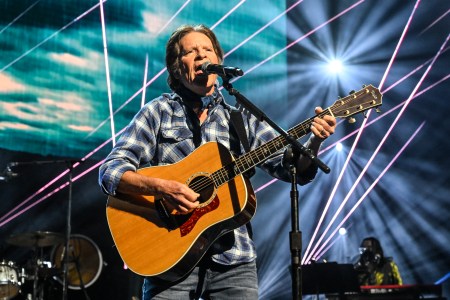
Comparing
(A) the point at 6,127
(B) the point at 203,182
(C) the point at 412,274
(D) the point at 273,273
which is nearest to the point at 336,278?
(D) the point at 273,273

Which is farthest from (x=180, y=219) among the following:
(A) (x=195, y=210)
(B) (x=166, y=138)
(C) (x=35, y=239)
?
→ (C) (x=35, y=239)

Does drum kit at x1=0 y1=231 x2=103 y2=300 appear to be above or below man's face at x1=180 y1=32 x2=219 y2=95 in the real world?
above

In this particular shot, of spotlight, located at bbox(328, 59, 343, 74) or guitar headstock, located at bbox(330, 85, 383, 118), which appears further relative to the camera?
spotlight, located at bbox(328, 59, 343, 74)

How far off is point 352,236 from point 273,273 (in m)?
1.51

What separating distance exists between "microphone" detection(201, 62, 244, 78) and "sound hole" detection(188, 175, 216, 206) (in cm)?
49

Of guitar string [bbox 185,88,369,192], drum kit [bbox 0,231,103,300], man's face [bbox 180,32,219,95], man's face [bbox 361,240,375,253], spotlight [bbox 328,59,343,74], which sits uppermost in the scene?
spotlight [bbox 328,59,343,74]

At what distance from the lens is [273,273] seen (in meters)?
9.27

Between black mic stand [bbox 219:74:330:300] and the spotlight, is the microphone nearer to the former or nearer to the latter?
black mic stand [bbox 219:74:330:300]

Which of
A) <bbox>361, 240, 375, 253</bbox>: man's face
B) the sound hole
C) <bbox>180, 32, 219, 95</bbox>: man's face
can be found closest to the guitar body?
the sound hole

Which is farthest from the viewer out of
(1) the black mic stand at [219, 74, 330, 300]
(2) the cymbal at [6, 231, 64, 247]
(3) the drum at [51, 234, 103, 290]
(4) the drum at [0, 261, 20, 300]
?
(3) the drum at [51, 234, 103, 290]

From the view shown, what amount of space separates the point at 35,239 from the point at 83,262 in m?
0.84

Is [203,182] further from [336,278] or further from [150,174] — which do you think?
[336,278]

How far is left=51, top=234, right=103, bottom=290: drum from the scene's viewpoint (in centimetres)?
822

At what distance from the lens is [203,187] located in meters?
2.80
